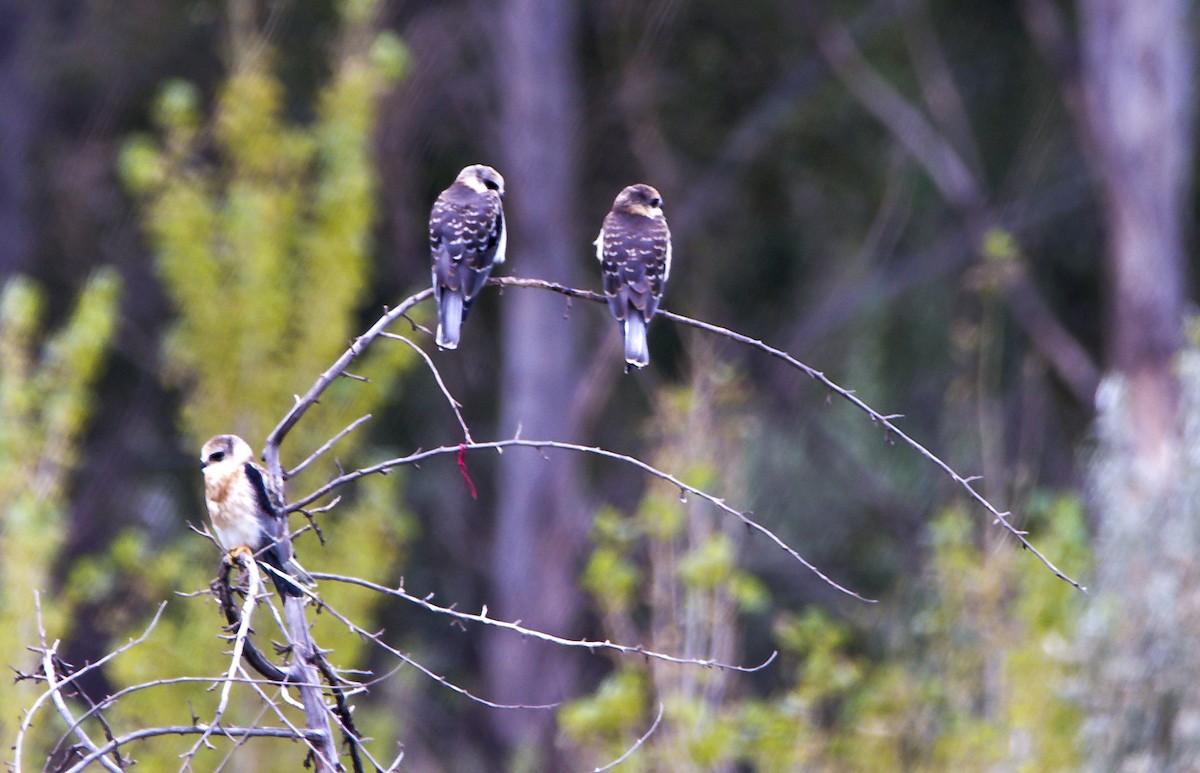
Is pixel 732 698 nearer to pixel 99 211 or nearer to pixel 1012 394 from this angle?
pixel 1012 394

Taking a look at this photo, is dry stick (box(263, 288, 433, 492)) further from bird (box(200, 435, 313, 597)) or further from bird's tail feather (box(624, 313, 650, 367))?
bird's tail feather (box(624, 313, 650, 367))

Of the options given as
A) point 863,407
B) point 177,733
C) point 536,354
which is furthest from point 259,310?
point 177,733

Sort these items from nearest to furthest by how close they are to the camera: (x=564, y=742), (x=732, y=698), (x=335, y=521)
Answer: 1. (x=564, y=742)
2. (x=732, y=698)
3. (x=335, y=521)

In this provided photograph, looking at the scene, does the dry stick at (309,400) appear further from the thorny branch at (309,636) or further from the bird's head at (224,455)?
the bird's head at (224,455)

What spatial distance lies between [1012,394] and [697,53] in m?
3.62

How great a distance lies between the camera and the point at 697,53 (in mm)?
13062

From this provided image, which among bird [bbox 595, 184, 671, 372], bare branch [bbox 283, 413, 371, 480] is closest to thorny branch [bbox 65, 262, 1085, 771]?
bare branch [bbox 283, 413, 371, 480]

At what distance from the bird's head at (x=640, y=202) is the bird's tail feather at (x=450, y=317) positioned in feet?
3.45

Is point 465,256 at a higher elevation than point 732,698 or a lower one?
lower

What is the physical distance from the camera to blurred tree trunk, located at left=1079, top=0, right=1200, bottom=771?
6.96 metres

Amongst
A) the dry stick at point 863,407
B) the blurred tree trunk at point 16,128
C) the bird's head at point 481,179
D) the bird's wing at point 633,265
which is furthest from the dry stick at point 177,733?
the blurred tree trunk at point 16,128

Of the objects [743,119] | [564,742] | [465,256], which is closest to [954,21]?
[743,119]

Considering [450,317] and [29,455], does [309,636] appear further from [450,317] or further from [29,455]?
[29,455]

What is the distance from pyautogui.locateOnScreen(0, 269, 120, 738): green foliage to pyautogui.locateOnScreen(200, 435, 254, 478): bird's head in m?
3.79
